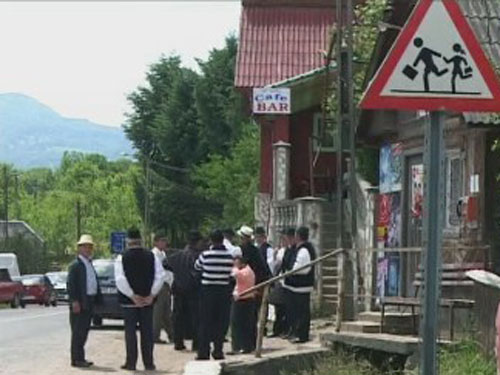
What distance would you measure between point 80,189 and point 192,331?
356 feet

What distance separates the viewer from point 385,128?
19172 mm

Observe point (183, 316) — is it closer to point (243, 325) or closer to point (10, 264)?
point (243, 325)

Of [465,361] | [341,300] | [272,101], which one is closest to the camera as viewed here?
[465,361]

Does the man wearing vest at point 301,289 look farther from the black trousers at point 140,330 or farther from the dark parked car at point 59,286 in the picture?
the dark parked car at point 59,286

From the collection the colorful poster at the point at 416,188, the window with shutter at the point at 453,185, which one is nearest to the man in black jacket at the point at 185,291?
the colorful poster at the point at 416,188

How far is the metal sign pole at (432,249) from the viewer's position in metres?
6.69

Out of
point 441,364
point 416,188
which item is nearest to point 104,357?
point 416,188

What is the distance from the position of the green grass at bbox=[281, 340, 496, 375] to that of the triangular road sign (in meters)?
4.74

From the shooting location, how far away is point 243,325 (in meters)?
16.6

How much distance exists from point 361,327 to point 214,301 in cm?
217

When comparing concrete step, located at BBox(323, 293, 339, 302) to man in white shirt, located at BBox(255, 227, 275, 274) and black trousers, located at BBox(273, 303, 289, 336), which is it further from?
black trousers, located at BBox(273, 303, 289, 336)

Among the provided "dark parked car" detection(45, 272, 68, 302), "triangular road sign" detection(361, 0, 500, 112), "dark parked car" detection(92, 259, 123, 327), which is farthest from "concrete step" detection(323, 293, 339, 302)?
"dark parked car" detection(45, 272, 68, 302)

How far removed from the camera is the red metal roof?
39875mm

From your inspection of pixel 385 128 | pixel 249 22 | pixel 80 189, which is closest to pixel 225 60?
pixel 249 22
